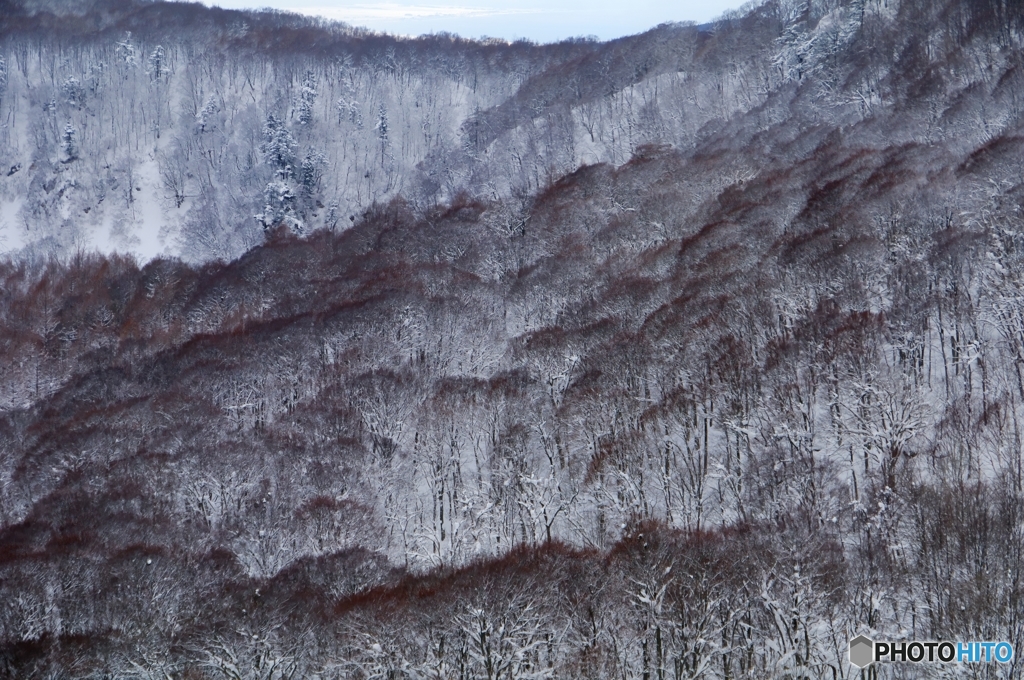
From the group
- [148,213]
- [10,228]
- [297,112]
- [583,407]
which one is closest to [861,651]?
[583,407]

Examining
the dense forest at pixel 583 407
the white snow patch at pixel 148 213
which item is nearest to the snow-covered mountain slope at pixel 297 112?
the white snow patch at pixel 148 213

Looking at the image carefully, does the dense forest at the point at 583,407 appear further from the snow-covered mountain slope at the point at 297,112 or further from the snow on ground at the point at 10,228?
the snow on ground at the point at 10,228

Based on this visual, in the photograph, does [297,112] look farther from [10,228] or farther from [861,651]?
[861,651]

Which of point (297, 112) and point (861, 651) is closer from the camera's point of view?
point (861, 651)

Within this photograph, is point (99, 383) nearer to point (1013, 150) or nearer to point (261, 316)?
point (261, 316)

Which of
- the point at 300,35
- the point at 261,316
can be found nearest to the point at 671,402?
the point at 261,316

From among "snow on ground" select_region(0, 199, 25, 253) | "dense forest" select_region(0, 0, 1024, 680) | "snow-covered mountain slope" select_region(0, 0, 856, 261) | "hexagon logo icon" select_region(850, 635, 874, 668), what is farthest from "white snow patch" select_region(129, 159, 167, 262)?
"hexagon logo icon" select_region(850, 635, 874, 668)
